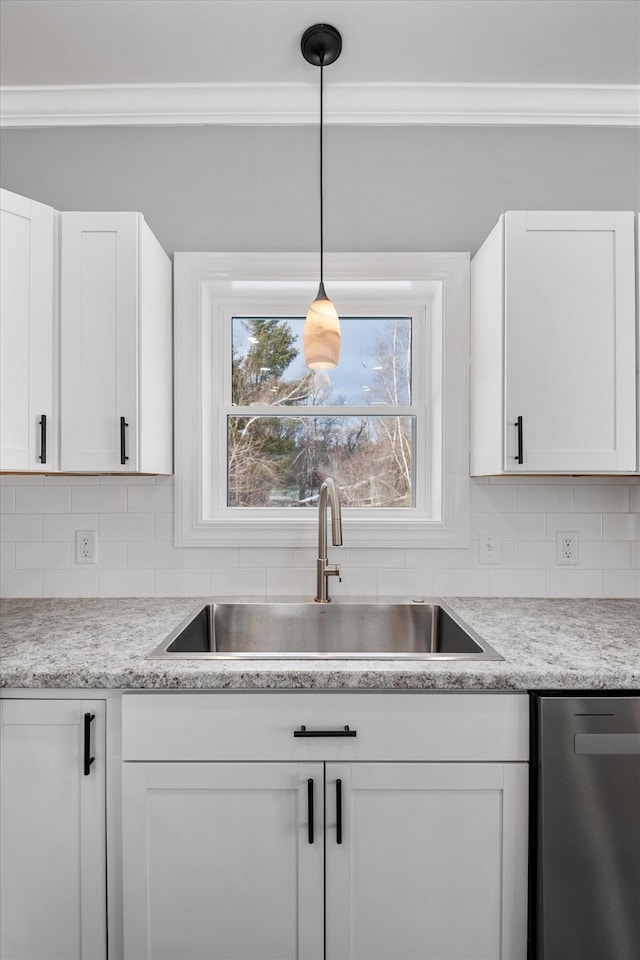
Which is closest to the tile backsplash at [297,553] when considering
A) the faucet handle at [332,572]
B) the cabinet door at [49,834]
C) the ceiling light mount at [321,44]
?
the faucet handle at [332,572]

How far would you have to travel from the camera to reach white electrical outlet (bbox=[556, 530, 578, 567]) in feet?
6.37

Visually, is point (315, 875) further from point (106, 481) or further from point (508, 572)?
point (106, 481)

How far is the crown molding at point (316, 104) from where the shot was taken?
74.5 inches

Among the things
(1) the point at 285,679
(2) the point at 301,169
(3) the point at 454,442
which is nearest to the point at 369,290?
(2) the point at 301,169

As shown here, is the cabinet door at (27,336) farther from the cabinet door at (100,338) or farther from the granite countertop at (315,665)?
the granite countertop at (315,665)

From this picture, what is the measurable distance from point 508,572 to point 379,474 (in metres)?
0.58

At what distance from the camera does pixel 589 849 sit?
1182 millimetres

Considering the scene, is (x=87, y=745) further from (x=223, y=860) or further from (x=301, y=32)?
(x=301, y=32)

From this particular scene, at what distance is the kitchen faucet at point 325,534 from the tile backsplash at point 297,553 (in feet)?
0.37

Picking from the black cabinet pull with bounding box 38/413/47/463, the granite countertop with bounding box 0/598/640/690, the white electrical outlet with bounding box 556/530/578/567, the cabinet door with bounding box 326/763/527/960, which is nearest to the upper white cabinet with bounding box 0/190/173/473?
the black cabinet pull with bounding box 38/413/47/463

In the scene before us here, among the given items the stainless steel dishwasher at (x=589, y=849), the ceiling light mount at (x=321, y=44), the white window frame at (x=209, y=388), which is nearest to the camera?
the stainless steel dishwasher at (x=589, y=849)

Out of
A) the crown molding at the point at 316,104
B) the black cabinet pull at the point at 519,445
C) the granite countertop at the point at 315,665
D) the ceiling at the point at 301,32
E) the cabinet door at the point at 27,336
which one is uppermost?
the ceiling at the point at 301,32

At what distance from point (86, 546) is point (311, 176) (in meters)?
1.54

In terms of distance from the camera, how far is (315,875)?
122 centimetres
